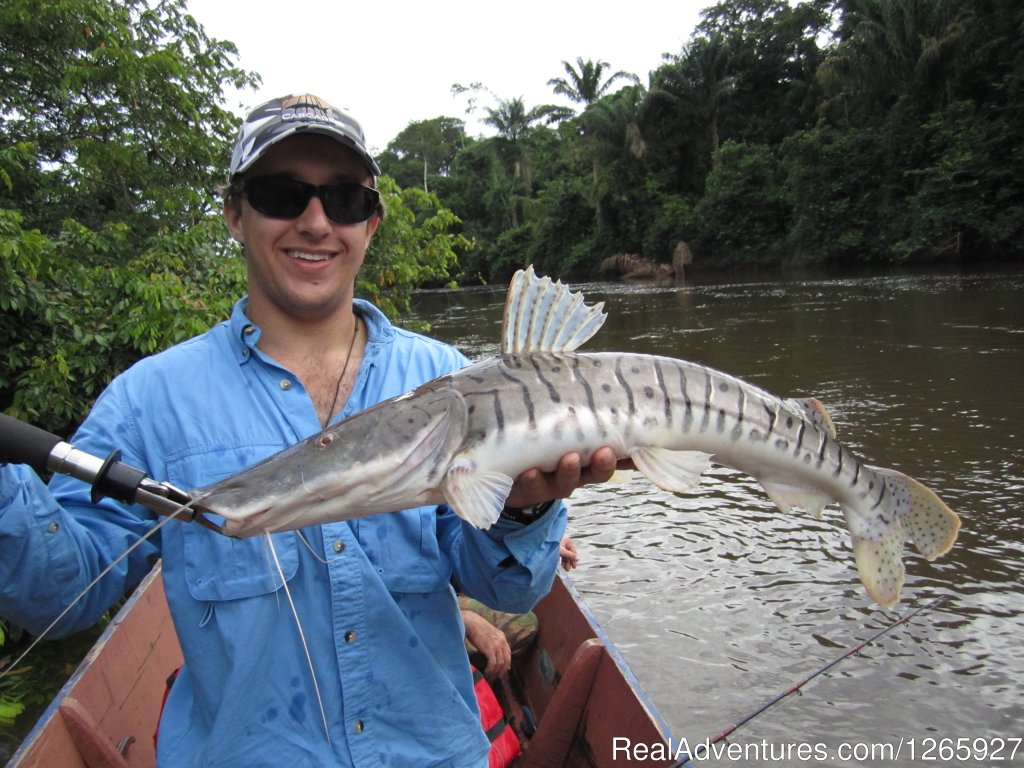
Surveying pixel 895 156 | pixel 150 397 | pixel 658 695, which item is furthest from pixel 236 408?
pixel 895 156

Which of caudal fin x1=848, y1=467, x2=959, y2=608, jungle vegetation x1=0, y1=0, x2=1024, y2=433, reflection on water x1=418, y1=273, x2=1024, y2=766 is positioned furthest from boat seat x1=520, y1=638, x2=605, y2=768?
jungle vegetation x1=0, y1=0, x2=1024, y2=433

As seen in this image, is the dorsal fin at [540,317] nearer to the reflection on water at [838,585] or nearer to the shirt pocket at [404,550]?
the shirt pocket at [404,550]

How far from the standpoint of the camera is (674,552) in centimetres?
664

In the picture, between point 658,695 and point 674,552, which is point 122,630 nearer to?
point 658,695

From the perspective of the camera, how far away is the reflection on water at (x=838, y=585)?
4473 mm

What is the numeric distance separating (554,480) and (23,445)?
1.37 m

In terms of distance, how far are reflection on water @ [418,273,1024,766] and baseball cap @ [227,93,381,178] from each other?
154 inches

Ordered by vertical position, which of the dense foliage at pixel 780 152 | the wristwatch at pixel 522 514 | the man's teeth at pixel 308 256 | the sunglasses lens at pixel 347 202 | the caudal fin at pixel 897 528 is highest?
the dense foliage at pixel 780 152

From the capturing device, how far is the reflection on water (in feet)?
14.7

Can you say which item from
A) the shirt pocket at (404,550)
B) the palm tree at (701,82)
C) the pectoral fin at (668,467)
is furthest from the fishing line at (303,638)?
the palm tree at (701,82)

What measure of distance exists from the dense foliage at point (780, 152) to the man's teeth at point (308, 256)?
28782 mm

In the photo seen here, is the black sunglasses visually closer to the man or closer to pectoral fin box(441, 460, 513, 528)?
the man

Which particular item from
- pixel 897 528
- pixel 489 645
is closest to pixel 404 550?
pixel 489 645

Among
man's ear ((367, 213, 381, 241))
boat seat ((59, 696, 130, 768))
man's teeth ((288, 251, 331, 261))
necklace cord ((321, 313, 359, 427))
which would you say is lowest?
boat seat ((59, 696, 130, 768))
